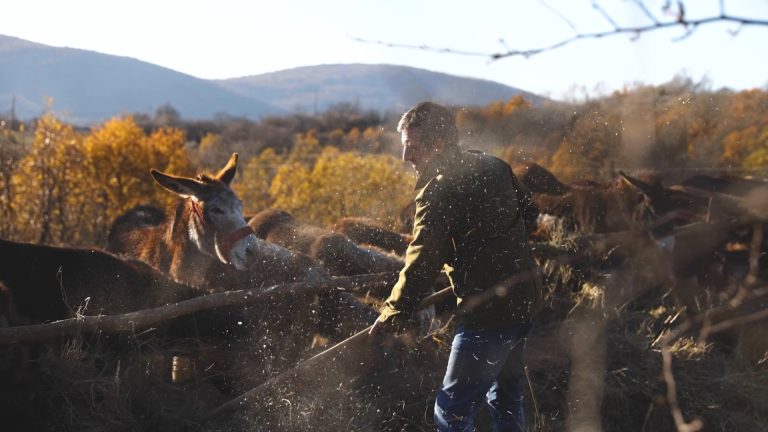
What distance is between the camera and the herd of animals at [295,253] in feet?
18.5

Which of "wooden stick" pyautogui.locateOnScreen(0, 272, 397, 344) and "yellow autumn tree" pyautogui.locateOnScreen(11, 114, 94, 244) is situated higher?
"wooden stick" pyautogui.locateOnScreen(0, 272, 397, 344)

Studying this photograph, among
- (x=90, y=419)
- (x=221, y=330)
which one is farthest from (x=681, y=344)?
(x=90, y=419)

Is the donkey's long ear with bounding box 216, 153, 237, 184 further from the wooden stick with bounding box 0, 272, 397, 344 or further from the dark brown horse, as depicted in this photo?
the wooden stick with bounding box 0, 272, 397, 344

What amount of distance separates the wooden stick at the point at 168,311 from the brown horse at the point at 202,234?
1.47 m

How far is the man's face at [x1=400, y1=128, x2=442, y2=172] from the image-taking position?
13.8 feet

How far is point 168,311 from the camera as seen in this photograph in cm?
513

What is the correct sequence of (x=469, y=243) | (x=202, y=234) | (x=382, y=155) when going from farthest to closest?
1. (x=382, y=155)
2. (x=202, y=234)
3. (x=469, y=243)

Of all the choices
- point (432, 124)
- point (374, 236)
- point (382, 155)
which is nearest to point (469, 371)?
point (432, 124)

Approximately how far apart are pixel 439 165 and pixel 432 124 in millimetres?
251

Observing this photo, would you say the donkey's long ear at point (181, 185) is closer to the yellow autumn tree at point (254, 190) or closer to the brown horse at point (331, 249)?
the brown horse at point (331, 249)

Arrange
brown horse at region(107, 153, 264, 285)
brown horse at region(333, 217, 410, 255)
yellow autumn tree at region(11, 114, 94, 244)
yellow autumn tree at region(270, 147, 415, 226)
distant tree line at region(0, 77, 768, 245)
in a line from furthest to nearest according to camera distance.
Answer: yellow autumn tree at region(11, 114, 94, 244), yellow autumn tree at region(270, 147, 415, 226), brown horse at region(333, 217, 410, 255), distant tree line at region(0, 77, 768, 245), brown horse at region(107, 153, 264, 285)

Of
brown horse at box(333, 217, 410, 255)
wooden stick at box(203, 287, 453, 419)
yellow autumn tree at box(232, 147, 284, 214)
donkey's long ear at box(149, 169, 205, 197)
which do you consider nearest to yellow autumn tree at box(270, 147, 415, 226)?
yellow autumn tree at box(232, 147, 284, 214)

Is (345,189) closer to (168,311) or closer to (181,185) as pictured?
(181,185)

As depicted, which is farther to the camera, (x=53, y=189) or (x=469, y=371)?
(x=53, y=189)
